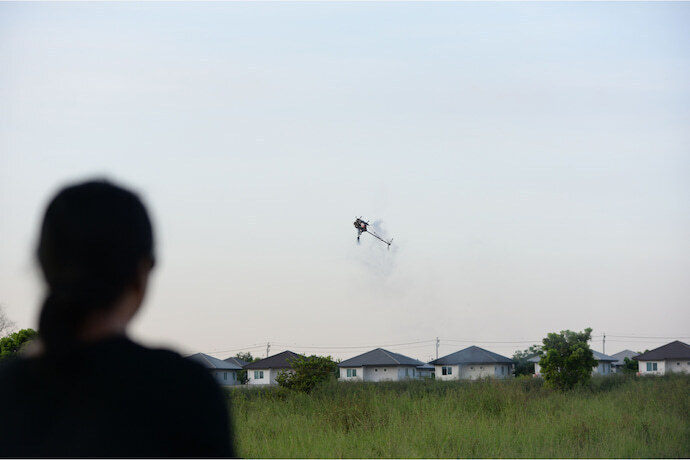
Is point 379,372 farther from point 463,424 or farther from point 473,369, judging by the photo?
point 463,424

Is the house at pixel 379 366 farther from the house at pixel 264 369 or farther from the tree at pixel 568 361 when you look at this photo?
the tree at pixel 568 361

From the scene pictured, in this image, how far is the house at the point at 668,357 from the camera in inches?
2297

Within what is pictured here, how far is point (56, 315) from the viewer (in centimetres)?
132

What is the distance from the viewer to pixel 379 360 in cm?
6394

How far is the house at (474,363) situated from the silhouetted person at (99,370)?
60.2m

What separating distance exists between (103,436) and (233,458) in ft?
0.80

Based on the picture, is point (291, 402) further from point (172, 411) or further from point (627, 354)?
point (627, 354)

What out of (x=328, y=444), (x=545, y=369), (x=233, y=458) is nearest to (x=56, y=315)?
(x=233, y=458)

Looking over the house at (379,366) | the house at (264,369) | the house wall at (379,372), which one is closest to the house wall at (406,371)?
the house at (379,366)

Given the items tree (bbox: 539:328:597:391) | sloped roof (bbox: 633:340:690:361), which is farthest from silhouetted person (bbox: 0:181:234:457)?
sloped roof (bbox: 633:340:690:361)

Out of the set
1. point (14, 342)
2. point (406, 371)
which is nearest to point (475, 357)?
point (406, 371)

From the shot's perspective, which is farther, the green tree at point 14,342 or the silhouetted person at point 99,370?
the green tree at point 14,342

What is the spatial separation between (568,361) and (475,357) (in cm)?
3719

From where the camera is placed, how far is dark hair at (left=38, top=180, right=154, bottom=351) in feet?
4.34
